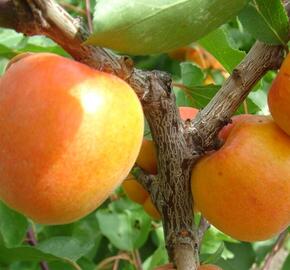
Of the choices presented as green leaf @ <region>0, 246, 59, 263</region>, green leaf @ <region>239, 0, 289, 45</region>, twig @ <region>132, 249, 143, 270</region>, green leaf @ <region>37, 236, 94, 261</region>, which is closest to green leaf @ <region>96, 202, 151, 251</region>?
twig @ <region>132, 249, 143, 270</region>

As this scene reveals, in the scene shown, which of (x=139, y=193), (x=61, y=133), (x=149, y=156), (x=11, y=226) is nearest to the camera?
(x=61, y=133)

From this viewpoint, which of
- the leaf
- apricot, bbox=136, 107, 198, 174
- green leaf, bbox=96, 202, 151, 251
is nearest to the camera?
the leaf

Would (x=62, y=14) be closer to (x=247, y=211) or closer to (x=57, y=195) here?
(x=57, y=195)

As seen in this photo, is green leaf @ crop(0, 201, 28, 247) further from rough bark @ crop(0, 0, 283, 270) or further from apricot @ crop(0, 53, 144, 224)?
apricot @ crop(0, 53, 144, 224)

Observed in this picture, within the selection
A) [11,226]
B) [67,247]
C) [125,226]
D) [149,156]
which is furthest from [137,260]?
[149,156]

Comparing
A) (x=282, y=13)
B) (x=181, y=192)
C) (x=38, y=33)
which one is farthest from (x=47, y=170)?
(x=282, y=13)

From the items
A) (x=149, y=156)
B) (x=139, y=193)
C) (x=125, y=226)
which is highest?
(x=149, y=156)

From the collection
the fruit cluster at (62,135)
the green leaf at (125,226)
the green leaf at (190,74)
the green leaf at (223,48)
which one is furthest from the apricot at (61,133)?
the green leaf at (125,226)

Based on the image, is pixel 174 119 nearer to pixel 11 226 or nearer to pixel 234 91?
pixel 234 91
